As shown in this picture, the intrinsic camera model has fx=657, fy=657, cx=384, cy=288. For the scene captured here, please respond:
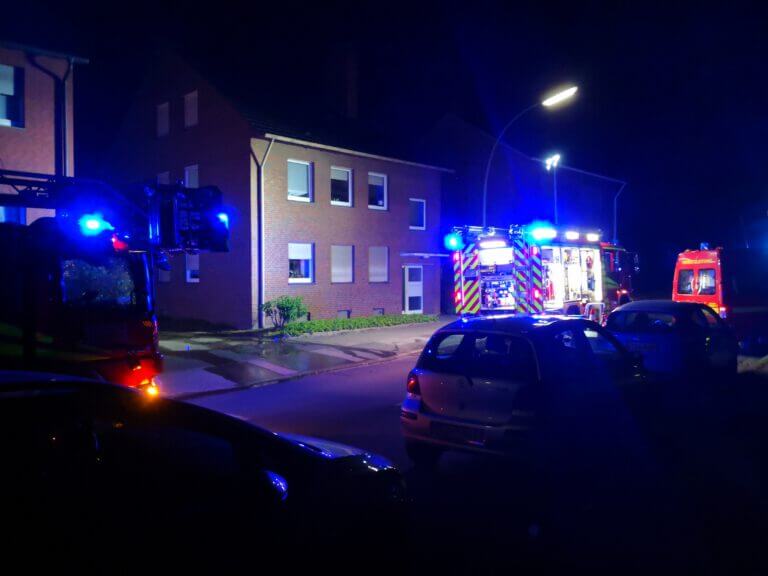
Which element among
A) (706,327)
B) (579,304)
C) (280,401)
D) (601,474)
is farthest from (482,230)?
(601,474)

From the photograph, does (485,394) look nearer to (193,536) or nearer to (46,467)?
(193,536)

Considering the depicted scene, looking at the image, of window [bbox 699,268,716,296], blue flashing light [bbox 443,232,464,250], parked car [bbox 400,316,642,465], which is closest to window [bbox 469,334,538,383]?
parked car [bbox 400,316,642,465]

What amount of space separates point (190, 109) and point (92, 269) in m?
18.3

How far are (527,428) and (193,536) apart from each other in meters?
3.55

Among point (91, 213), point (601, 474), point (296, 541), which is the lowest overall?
point (601, 474)

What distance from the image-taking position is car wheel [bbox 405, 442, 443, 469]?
6.41 metres

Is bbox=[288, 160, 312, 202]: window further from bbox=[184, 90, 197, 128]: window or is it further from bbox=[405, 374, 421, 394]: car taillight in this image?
bbox=[405, 374, 421, 394]: car taillight

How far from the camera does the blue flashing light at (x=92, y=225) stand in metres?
7.17

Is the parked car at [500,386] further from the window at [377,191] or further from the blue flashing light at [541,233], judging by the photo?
the window at [377,191]

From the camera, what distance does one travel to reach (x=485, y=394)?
587 cm

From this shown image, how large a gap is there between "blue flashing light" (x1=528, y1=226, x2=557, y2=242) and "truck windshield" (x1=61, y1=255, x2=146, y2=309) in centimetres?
1062

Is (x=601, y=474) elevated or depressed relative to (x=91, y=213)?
depressed

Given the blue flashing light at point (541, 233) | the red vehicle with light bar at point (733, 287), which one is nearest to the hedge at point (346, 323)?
the blue flashing light at point (541, 233)

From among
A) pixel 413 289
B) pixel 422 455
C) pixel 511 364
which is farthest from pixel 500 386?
pixel 413 289
